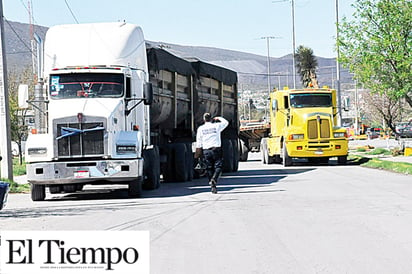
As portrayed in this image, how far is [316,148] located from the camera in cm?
2873

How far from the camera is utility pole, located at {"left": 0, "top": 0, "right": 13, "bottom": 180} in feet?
68.7

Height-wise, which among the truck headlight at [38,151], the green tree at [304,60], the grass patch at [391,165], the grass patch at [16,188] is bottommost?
the grass patch at [16,188]

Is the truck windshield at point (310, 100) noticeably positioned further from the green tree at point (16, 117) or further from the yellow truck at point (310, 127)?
the green tree at point (16, 117)

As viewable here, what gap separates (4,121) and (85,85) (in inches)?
228

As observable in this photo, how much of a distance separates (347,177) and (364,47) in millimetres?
9600

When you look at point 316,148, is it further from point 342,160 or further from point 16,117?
point 16,117

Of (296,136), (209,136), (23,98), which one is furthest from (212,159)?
(296,136)

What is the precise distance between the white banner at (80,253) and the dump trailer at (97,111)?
9.64 meters

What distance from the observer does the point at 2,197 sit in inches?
417

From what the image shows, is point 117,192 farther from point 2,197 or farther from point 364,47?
point 364,47

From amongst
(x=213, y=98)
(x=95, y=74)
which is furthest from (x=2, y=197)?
(x=213, y=98)

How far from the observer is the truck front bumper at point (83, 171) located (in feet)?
50.8

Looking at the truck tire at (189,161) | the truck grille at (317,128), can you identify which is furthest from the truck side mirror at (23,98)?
the truck grille at (317,128)

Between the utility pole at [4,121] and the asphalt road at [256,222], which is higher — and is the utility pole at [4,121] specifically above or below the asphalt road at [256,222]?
above
